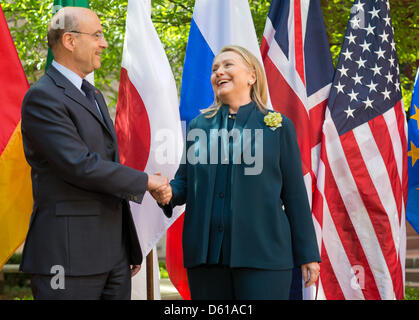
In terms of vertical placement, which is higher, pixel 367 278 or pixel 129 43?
pixel 129 43

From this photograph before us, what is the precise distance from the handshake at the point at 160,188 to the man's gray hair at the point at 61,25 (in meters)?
0.87

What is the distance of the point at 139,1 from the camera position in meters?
4.86

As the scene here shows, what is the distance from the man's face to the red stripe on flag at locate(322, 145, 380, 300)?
2.33 m

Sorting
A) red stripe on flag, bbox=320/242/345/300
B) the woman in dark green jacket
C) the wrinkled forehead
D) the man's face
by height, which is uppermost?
the wrinkled forehead

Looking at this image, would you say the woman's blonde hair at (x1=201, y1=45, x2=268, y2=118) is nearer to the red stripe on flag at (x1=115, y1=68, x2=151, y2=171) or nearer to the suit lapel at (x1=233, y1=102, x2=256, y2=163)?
the suit lapel at (x1=233, y1=102, x2=256, y2=163)

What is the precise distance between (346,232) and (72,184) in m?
2.65

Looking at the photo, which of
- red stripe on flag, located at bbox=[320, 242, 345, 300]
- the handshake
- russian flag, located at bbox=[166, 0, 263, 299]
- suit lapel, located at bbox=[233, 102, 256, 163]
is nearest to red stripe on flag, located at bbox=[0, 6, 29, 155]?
russian flag, located at bbox=[166, 0, 263, 299]

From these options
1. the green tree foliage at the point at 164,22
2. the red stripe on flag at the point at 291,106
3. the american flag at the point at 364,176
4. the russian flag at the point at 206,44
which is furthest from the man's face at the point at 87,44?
the green tree foliage at the point at 164,22

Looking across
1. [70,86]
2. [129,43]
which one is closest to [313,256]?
[70,86]

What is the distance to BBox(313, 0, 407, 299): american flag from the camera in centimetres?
479

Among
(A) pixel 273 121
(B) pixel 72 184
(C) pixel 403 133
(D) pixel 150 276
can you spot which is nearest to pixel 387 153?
(C) pixel 403 133
